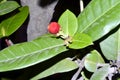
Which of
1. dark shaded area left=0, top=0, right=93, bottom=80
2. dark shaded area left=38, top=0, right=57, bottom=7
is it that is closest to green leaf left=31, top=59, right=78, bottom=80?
dark shaded area left=0, top=0, right=93, bottom=80

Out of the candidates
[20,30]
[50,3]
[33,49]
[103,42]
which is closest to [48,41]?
[33,49]

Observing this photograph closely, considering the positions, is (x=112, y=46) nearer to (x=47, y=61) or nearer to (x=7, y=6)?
(x=47, y=61)

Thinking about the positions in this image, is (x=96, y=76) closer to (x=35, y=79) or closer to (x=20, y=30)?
(x=35, y=79)

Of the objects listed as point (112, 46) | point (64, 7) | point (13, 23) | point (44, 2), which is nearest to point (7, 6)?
point (13, 23)

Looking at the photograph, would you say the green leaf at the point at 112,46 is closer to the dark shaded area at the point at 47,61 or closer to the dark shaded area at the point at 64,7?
the dark shaded area at the point at 47,61

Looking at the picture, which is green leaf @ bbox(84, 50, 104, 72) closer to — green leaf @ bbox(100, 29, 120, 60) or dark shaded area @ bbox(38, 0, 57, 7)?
green leaf @ bbox(100, 29, 120, 60)

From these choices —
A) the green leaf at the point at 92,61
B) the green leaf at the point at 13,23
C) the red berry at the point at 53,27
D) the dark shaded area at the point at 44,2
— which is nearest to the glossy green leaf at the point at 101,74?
the green leaf at the point at 92,61
